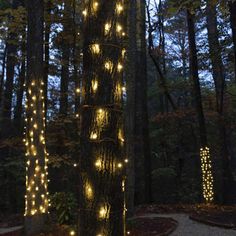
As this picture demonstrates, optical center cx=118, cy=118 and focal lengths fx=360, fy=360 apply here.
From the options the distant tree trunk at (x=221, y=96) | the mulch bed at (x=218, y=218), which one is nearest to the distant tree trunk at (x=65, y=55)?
the distant tree trunk at (x=221, y=96)

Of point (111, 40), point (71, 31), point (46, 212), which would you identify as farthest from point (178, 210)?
point (111, 40)

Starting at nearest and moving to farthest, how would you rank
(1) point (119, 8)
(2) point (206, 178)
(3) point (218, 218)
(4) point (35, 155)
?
(1) point (119, 8)
(4) point (35, 155)
(3) point (218, 218)
(2) point (206, 178)

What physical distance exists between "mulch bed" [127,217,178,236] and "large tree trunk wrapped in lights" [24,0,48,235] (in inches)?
88.9

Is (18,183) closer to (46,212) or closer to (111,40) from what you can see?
(46,212)

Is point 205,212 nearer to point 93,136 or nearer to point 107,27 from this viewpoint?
point 93,136

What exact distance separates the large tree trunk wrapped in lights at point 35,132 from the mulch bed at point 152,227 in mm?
2258

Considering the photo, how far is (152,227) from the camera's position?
9281 millimetres

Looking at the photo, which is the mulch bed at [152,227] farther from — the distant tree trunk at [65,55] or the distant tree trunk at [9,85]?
the distant tree trunk at [9,85]

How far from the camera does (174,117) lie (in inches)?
750

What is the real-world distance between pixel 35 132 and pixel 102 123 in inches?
260

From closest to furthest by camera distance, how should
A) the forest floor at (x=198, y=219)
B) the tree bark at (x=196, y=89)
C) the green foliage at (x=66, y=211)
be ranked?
the forest floor at (x=198, y=219)
the green foliage at (x=66, y=211)
the tree bark at (x=196, y=89)

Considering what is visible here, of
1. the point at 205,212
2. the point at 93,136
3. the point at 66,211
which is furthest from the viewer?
the point at 205,212

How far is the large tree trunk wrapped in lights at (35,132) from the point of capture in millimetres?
8900

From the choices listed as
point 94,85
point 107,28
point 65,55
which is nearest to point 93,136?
point 94,85
